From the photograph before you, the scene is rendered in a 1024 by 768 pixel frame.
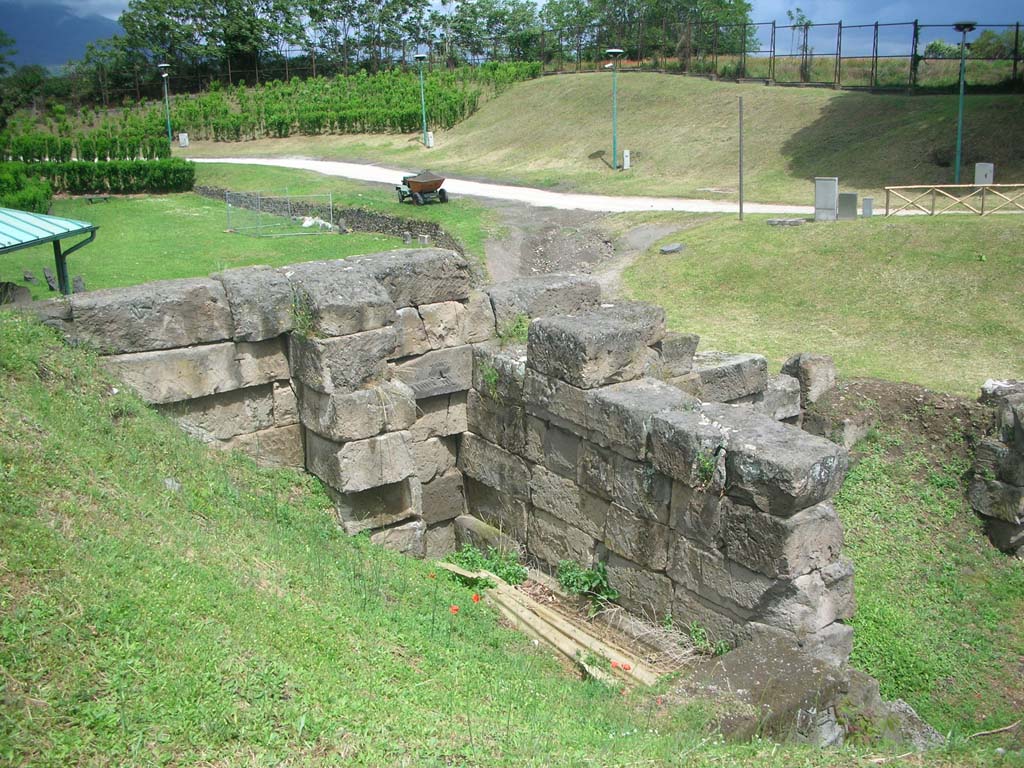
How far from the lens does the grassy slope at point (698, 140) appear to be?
3097 centimetres

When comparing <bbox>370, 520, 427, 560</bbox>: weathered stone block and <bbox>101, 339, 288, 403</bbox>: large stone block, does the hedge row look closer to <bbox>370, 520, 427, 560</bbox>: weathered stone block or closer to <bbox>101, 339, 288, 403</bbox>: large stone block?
<bbox>101, 339, 288, 403</bbox>: large stone block

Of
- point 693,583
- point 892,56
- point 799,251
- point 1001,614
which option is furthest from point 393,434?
point 892,56

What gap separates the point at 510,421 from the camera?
31.0 ft

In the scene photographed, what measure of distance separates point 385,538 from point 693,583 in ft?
10.3

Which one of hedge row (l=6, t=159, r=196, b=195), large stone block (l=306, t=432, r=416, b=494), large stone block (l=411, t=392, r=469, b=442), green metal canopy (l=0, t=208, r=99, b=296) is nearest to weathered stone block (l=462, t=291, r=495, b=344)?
large stone block (l=411, t=392, r=469, b=442)

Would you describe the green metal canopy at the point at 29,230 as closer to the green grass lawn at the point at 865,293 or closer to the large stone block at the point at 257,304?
the large stone block at the point at 257,304

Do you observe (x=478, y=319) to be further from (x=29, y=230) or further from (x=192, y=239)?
(x=192, y=239)

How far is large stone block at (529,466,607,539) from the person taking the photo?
28.0 ft

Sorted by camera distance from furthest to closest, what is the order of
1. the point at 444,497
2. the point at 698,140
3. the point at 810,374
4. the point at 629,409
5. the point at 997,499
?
the point at 698,140, the point at 810,374, the point at 997,499, the point at 444,497, the point at 629,409

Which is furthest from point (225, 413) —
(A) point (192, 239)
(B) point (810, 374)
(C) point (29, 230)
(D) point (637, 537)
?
(A) point (192, 239)

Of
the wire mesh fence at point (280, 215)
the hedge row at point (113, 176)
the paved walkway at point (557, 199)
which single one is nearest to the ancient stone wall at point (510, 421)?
the paved walkway at point (557, 199)

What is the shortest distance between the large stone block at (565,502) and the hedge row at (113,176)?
36.5 metres

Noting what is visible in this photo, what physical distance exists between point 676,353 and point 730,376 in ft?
2.81

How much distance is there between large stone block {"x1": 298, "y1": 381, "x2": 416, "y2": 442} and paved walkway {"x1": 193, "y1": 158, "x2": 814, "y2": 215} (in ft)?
66.0
